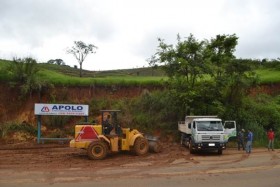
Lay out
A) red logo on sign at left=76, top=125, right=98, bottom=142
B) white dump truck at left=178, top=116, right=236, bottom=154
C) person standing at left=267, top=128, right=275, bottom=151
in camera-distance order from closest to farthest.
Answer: red logo on sign at left=76, top=125, right=98, bottom=142 < white dump truck at left=178, top=116, right=236, bottom=154 < person standing at left=267, top=128, right=275, bottom=151

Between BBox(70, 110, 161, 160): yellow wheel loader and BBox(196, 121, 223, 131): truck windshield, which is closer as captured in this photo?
BBox(70, 110, 161, 160): yellow wheel loader

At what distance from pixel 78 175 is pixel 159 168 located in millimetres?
4069

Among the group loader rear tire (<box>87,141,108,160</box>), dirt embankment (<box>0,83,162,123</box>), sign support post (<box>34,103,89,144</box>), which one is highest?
dirt embankment (<box>0,83,162,123</box>)

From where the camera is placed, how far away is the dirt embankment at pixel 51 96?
34.2 m

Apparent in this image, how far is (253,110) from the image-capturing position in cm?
3472

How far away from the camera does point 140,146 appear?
23.0 metres

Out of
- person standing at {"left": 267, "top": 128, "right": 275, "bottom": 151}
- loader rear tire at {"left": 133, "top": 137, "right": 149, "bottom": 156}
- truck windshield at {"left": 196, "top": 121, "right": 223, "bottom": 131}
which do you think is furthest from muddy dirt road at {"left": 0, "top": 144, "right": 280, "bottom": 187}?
person standing at {"left": 267, "top": 128, "right": 275, "bottom": 151}

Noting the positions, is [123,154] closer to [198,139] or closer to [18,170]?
[198,139]

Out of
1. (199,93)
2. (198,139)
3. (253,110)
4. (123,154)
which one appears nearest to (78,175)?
(123,154)

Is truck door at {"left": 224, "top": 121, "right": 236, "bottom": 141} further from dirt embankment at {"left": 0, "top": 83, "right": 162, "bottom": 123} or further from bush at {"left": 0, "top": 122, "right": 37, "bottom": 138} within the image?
bush at {"left": 0, "top": 122, "right": 37, "bottom": 138}

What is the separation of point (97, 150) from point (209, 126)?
794 centimetres

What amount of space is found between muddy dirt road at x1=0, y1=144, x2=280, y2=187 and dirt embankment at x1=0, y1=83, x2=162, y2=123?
29.6ft

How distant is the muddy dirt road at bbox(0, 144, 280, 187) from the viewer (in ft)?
47.5

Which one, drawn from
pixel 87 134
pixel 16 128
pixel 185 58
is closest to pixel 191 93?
pixel 185 58
